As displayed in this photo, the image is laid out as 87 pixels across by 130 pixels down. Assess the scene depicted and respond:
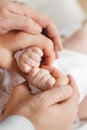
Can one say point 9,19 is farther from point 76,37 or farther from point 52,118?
point 76,37

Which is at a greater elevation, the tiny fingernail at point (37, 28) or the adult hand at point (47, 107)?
the tiny fingernail at point (37, 28)

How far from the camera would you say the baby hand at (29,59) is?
652mm

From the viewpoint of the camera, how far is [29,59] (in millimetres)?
653

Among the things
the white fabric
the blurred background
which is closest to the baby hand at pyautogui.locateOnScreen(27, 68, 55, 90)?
the white fabric

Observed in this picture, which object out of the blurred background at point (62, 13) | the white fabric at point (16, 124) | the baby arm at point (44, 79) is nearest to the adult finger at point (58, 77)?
the baby arm at point (44, 79)

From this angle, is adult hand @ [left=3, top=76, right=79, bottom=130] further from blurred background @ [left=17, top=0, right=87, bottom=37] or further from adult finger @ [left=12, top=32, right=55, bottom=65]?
blurred background @ [left=17, top=0, right=87, bottom=37]

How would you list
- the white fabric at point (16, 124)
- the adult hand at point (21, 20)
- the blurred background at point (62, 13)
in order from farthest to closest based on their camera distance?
the blurred background at point (62, 13) → the adult hand at point (21, 20) → the white fabric at point (16, 124)

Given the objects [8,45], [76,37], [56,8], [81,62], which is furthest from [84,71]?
[56,8]

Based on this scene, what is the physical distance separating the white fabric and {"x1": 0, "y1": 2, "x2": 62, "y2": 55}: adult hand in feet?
0.65

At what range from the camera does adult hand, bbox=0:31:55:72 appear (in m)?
0.66

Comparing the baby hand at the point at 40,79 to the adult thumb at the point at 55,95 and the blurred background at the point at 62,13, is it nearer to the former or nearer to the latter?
the adult thumb at the point at 55,95

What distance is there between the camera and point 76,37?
0.94 metres

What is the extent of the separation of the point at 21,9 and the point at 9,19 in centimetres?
5

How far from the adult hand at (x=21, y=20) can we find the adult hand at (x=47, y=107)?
131 millimetres
